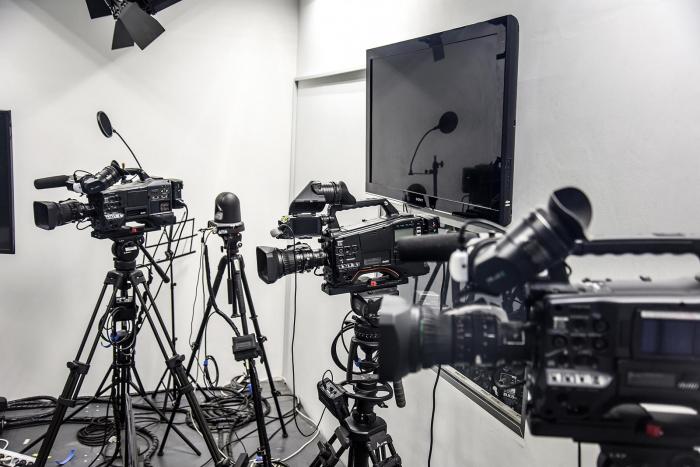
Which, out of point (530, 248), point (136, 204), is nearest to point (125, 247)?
point (136, 204)

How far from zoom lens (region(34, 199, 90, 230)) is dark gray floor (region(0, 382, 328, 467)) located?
125 cm

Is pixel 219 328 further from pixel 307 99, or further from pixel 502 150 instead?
pixel 502 150

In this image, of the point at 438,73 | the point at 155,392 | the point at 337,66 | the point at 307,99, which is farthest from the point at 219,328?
the point at 438,73

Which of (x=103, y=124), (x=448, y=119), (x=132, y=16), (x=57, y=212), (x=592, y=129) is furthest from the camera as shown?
(x=132, y=16)

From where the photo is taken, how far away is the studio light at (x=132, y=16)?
2707 mm

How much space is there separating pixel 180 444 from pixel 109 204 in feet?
4.55

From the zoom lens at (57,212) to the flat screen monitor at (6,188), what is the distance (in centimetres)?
56

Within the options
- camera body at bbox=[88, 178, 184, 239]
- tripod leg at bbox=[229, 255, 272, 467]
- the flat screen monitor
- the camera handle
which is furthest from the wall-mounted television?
the flat screen monitor

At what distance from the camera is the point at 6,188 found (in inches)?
107

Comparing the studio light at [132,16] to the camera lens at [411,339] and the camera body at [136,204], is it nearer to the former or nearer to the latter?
the camera body at [136,204]

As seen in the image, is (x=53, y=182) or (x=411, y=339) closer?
(x=411, y=339)

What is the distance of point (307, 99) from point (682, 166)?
252cm

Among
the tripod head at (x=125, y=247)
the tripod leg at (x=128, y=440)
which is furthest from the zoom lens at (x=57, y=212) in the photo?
the tripod leg at (x=128, y=440)

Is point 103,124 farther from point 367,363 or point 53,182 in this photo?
point 367,363
